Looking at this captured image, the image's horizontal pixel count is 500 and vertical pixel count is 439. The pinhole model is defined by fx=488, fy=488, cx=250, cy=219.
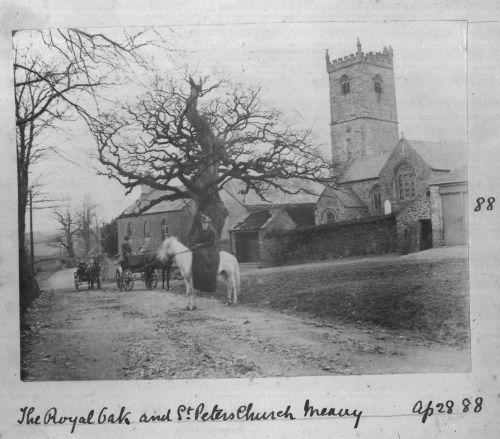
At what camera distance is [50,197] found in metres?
4.57

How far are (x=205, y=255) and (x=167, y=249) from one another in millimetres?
367

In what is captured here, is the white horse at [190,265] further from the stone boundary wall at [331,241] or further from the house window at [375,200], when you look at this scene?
the house window at [375,200]

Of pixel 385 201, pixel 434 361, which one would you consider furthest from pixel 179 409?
pixel 385 201

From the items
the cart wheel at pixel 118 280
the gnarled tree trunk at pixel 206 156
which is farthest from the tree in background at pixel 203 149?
the cart wheel at pixel 118 280

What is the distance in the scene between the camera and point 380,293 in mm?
4363

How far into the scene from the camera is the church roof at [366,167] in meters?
4.47

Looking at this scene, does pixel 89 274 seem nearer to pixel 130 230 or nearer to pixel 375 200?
pixel 130 230

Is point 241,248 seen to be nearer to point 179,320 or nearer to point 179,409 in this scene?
point 179,320

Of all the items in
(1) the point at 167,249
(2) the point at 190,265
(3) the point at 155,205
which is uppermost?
(3) the point at 155,205

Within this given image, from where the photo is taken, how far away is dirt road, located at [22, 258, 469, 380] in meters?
4.19

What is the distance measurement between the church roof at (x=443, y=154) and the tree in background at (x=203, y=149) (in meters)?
0.85

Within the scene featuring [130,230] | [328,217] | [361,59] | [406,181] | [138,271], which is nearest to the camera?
[361,59]

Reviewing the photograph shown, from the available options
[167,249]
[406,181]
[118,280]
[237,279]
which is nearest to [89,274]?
[118,280]

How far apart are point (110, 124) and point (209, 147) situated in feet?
3.17
